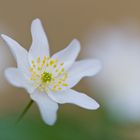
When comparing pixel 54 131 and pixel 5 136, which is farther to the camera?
pixel 54 131

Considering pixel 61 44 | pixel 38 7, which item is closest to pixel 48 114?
pixel 61 44

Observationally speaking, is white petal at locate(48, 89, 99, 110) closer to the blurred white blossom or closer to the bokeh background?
the bokeh background

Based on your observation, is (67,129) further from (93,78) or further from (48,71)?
(93,78)

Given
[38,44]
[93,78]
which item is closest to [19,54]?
[38,44]

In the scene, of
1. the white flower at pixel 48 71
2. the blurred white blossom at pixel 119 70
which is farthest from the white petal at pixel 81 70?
the blurred white blossom at pixel 119 70

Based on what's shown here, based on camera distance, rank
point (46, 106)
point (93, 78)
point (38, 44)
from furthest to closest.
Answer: point (93, 78), point (38, 44), point (46, 106)

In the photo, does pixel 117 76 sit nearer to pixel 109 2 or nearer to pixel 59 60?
pixel 59 60
